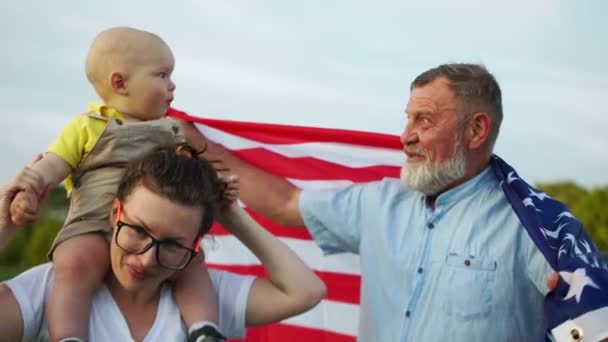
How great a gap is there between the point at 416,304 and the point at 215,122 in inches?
54.2

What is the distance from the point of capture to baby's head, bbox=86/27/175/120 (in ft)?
11.4

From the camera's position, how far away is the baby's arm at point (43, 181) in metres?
2.96

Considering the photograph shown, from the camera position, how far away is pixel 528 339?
3.86 metres

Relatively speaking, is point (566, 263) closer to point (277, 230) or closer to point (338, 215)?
point (338, 215)

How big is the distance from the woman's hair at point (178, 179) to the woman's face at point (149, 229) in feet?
0.08

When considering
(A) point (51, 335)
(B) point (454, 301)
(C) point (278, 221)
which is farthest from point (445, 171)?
(A) point (51, 335)

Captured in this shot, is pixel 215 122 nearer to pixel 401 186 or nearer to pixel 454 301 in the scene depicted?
pixel 401 186

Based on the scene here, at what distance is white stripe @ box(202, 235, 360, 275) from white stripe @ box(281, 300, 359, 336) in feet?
0.56

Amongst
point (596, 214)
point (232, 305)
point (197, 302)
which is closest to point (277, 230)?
point (232, 305)

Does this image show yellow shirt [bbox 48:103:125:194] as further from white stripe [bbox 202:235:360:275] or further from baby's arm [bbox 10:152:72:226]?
white stripe [bbox 202:235:360:275]

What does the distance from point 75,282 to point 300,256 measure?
5.85 ft

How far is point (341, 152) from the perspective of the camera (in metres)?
4.79

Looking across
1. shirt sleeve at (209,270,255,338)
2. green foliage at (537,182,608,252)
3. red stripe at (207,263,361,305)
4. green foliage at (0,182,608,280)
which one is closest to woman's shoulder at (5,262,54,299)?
shirt sleeve at (209,270,255,338)

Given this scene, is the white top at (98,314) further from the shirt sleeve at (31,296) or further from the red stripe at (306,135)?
the red stripe at (306,135)
